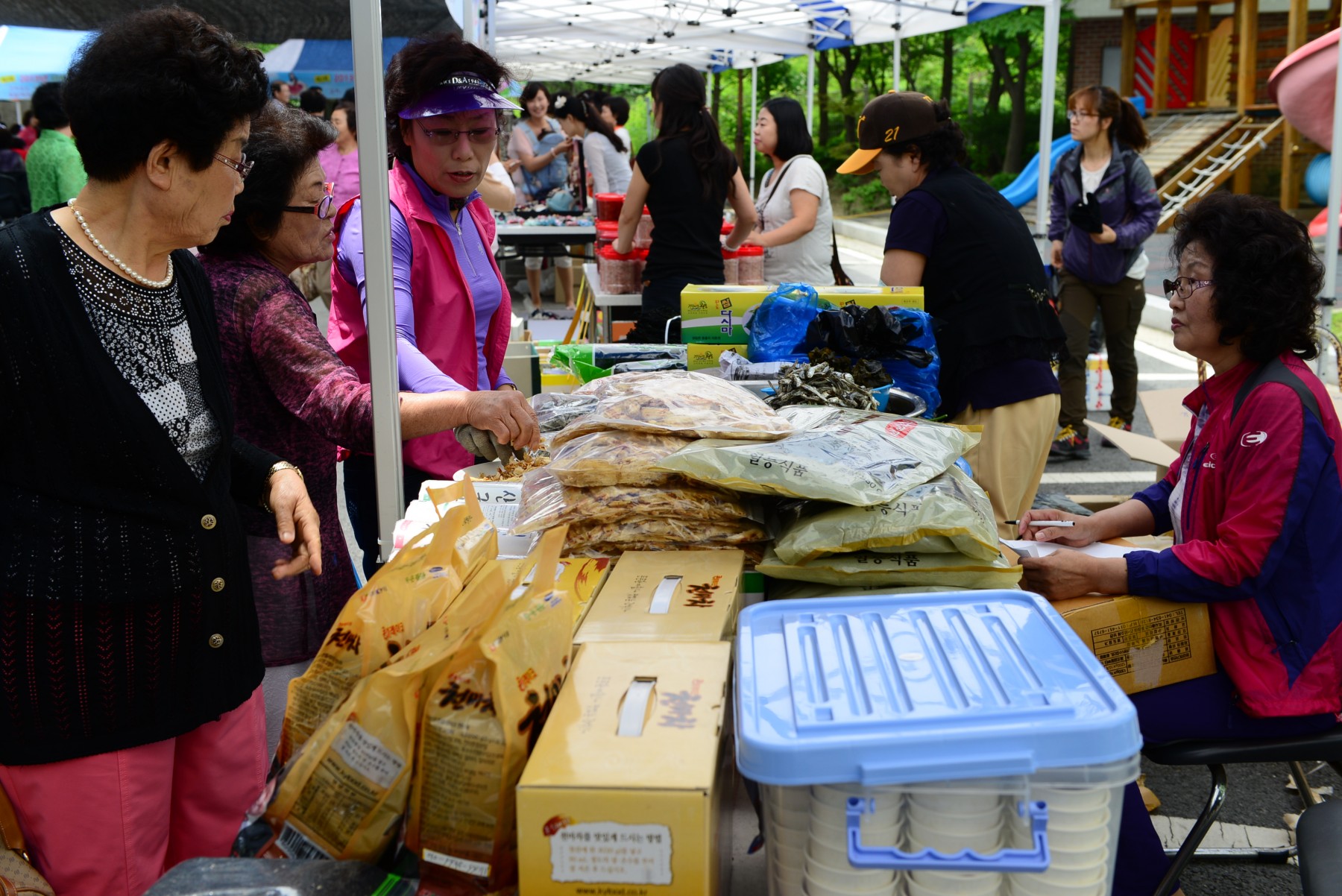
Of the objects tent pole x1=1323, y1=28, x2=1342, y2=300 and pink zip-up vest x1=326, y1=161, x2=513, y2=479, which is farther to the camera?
tent pole x1=1323, y1=28, x2=1342, y2=300

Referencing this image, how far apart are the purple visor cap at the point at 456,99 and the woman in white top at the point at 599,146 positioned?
308 inches

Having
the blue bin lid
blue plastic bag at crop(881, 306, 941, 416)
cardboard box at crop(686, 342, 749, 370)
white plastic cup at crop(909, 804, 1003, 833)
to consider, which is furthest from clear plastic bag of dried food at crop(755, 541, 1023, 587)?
cardboard box at crop(686, 342, 749, 370)

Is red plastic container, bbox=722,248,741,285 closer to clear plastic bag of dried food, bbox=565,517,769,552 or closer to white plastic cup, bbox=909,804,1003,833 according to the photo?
clear plastic bag of dried food, bbox=565,517,769,552

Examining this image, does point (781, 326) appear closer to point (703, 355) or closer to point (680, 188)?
point (703, 355)

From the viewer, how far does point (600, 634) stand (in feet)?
5.06

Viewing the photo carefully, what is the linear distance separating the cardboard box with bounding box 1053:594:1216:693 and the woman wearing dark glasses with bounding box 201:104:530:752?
122 cm

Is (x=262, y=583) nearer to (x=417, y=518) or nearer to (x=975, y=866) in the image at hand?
(x=417, y=518)

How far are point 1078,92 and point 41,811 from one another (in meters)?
6.49

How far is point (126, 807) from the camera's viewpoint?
1.76m

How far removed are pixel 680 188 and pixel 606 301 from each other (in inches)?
32.9

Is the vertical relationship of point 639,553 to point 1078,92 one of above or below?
below

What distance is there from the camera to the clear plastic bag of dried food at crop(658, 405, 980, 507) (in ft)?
6.01

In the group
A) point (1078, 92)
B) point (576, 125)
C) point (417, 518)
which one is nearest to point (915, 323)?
point (417, 518)

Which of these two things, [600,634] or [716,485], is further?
[716,485]
